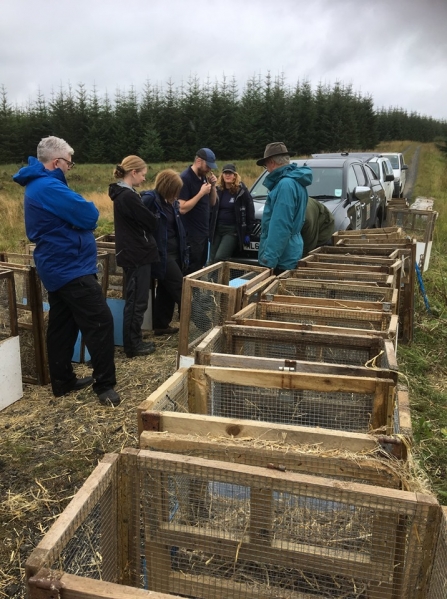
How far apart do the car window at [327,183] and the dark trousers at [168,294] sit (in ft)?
11.5

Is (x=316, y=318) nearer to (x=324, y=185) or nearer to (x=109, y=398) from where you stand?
(x=109, y=398)

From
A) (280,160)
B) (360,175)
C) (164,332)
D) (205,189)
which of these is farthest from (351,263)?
(360,175)

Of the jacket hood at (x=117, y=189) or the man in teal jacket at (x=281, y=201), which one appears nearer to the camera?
the man in teal jacket at (x=281, y=201)

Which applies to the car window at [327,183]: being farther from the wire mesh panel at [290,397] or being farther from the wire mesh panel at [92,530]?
the wire mesh panel at [92,530]

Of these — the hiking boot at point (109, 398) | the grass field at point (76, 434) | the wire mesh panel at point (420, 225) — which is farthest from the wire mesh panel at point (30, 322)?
the wire mesh panel at point (420, 225)

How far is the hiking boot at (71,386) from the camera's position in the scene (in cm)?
490

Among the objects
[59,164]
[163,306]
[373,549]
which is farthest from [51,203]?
[373,549]

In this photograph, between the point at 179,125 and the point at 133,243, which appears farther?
the point at 179,125

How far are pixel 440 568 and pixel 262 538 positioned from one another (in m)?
0.65

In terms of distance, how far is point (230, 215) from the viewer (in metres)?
7.22

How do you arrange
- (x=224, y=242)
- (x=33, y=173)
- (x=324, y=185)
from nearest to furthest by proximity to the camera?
(x=33, y=173) < (x=224, y=242) < (x=324, y=185)

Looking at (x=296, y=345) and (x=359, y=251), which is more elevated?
(x=359, y=251)

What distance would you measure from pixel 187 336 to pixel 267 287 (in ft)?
2.60

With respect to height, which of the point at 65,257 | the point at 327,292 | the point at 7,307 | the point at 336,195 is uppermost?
the point at 336,195
